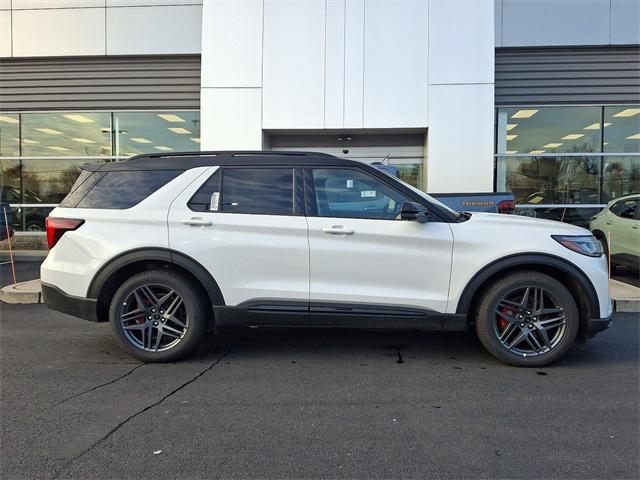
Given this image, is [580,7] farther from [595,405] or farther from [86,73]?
[86,73]

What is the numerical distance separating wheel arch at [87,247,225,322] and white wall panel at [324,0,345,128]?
716 centimetres

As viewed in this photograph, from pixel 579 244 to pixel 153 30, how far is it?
11417 mm

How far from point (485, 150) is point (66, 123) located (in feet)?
36.5

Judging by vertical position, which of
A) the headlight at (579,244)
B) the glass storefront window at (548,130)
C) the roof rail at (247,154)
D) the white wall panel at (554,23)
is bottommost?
the headlight at (579,244)

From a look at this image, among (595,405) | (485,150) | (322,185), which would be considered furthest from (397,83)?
(595,405)

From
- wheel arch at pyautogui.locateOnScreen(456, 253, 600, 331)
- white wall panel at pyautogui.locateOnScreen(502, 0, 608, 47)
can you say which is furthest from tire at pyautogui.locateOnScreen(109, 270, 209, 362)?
white wall panel at pyautogui.locateOnScreen(502, 0, 608, 47)

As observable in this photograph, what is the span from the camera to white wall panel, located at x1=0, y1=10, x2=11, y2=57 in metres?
12.1

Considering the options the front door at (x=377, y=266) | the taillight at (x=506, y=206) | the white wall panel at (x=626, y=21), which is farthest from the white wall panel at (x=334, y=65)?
the front door at (x=377, y=266)

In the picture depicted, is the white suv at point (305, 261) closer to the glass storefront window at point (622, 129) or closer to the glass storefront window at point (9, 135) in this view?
the glass storefront window at point (622, 129)

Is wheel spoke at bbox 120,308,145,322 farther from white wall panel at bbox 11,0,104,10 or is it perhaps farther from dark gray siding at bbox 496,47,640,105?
white wall panel at bbox 11,0,104,10

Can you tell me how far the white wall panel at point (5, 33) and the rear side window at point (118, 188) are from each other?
10.7m

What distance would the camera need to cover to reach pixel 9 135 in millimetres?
13141

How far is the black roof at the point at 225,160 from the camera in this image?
4328 millimetres

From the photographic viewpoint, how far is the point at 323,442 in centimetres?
290
